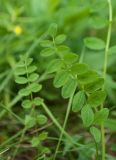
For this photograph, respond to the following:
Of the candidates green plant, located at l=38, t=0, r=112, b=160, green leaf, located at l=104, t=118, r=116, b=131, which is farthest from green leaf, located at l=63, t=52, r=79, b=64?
green leaf, located at l=104, t=118, r=116, b=131

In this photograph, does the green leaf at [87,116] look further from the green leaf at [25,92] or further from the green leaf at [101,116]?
the green leaf at [25,92]

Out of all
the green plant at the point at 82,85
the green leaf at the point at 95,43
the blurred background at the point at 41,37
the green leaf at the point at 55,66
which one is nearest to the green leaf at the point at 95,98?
the green plant at the point at 82,85

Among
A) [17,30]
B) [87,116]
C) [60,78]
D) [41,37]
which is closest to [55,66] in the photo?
[60,78]

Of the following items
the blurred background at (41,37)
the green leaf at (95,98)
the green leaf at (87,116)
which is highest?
the green leaf at (95,98)

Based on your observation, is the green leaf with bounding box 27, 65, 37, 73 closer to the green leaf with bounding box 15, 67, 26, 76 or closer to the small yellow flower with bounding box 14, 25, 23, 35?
the green leaf with bounding box 15, 67, 26, 76

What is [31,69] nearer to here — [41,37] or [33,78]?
[33,78]
